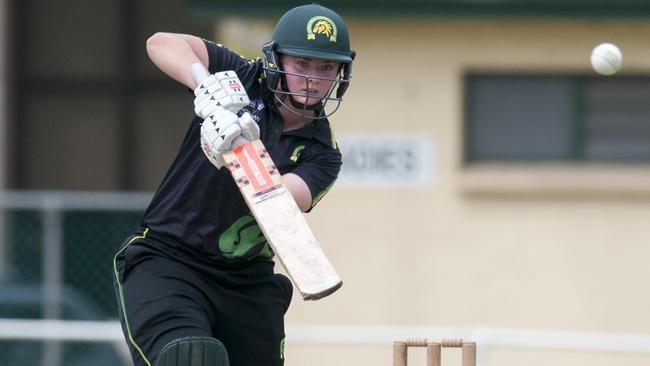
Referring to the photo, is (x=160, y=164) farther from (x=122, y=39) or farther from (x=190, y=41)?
(x=190, y=41)

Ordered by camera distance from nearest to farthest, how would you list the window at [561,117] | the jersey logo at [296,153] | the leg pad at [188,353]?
the leg pad at [188,353] < the jersey logo at [296,153] < the window at [561,117]

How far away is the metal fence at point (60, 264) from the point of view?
8.95 metres

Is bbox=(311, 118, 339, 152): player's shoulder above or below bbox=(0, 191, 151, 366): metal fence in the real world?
above

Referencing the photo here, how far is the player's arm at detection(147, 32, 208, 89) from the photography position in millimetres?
4398

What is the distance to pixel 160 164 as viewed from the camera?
43.5ft

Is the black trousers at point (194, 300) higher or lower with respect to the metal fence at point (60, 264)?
higher

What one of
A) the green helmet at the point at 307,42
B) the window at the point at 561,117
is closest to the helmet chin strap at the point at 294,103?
the green helmet at the point at 307,42

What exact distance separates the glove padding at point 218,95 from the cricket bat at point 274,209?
11cm

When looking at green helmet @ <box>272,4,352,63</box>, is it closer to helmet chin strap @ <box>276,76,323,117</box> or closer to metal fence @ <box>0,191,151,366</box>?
helmet chin strap @ <box>276,76,323,117</box>

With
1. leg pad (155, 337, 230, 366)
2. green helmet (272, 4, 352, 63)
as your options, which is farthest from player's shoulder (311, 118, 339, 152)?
leg pad (155, 337, 230, 366)


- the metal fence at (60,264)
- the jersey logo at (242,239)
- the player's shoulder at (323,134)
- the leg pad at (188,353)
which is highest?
the player's shoulder at (323,134)

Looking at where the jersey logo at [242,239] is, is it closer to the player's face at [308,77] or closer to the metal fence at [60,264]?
the player's face at [308,77]

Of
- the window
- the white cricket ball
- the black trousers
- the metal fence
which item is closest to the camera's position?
the black trousers

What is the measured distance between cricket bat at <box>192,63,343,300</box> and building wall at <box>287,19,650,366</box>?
170 inches
